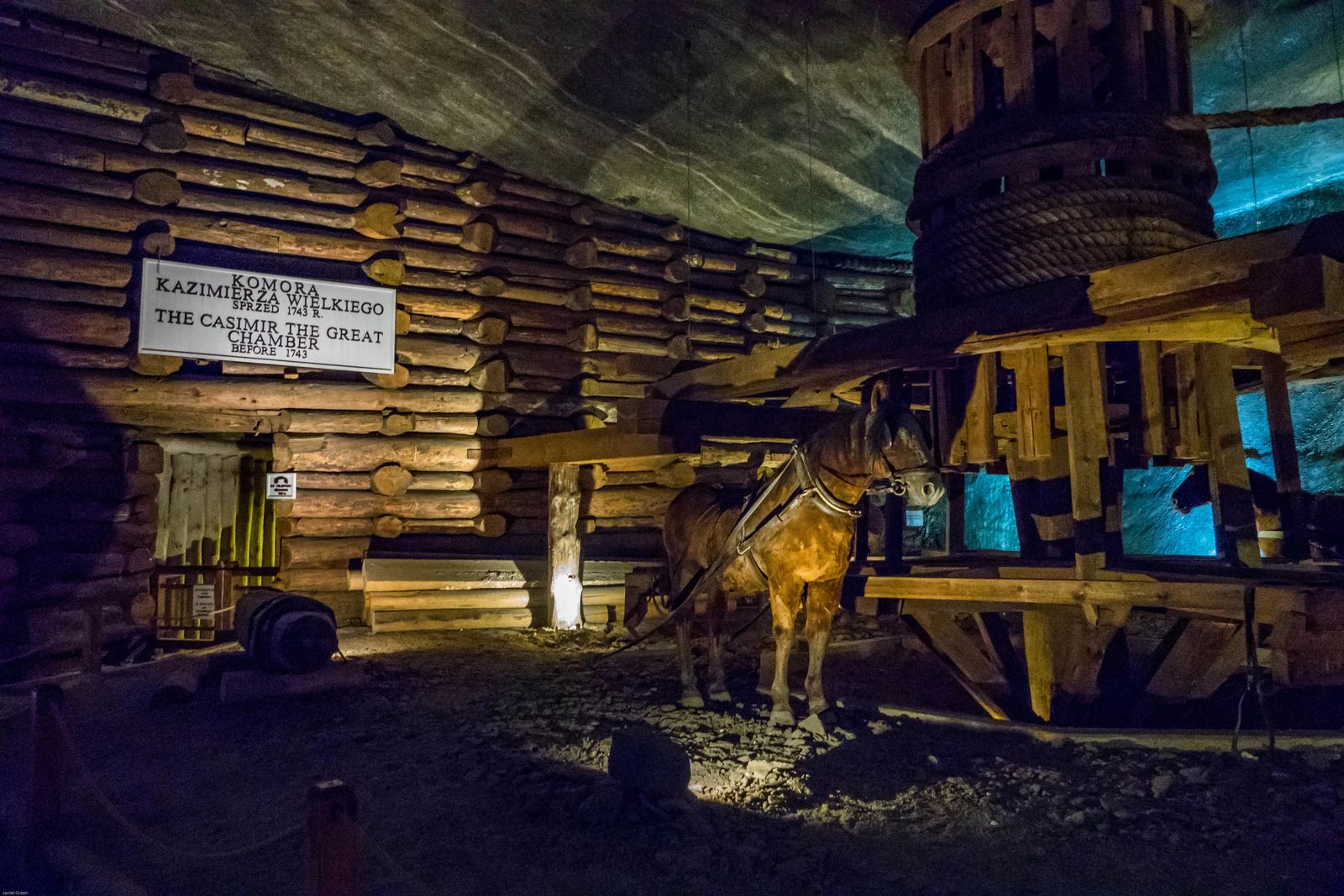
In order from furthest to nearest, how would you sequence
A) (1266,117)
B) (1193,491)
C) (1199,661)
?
(1193,491)
(1199,661)
(1266,117)

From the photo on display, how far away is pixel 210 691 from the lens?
6477 millimetres

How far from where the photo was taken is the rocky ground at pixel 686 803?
3482mm

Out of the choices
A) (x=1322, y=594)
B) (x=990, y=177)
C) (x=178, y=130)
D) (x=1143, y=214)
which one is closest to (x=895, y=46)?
(x=990, y=177)

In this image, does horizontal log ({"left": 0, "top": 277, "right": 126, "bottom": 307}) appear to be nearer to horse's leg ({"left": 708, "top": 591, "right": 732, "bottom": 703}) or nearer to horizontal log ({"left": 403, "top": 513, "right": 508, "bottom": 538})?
horizontal log ({"left": 403, "top": 513, "right": 508, "bottom": 538})

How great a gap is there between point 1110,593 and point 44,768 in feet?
19.9

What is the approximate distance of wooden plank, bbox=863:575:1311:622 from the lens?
15.0 ft

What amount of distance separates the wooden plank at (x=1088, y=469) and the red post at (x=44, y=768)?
19.4ft

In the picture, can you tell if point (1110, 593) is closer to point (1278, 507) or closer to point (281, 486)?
point (1278, 507)

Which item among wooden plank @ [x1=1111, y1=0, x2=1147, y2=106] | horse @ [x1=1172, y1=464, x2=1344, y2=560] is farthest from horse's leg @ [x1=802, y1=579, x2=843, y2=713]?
horse @ [x1=1172, y1=464, x2=1344, y2=560]

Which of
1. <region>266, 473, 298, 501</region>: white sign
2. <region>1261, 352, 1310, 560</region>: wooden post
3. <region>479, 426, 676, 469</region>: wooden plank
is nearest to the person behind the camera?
<region>1261, 352, 1310, 560</region>: wooden post

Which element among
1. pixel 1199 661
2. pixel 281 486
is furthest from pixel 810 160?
pixel 281 486

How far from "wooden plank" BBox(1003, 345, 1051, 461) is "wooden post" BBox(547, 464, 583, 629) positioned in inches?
214

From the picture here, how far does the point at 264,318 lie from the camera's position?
9000mm

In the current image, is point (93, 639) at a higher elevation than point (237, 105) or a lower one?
lower
